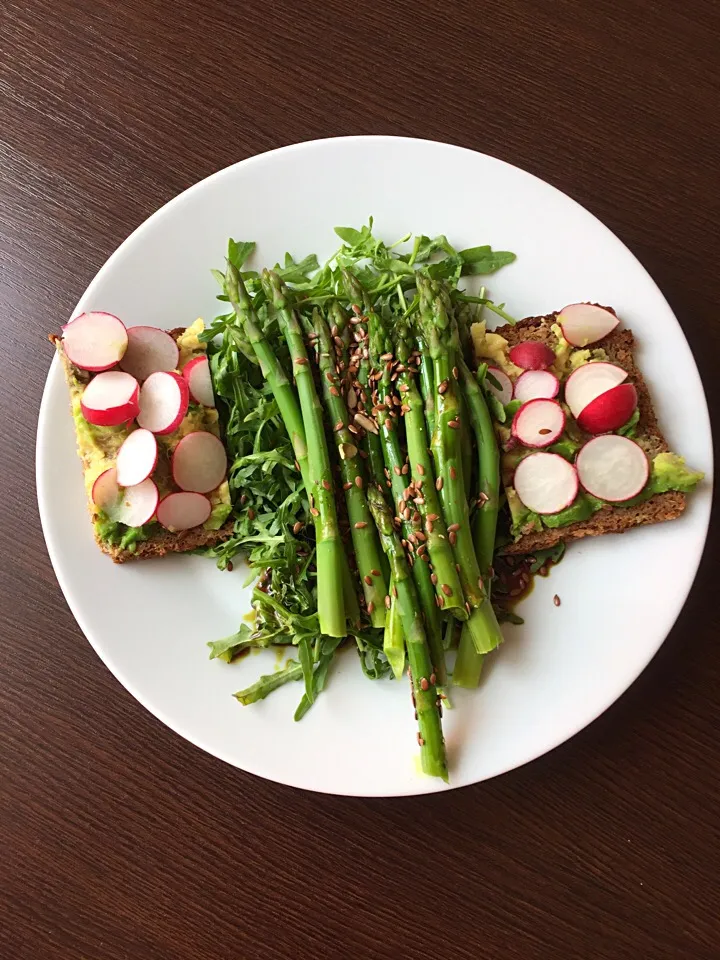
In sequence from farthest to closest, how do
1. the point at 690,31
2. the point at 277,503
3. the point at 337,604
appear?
the point at 690,31
the point at 277,503
the point at 337,604

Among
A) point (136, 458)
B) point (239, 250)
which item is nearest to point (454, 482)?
point (136, 458)

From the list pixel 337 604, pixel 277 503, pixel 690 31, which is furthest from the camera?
pixel 690 31

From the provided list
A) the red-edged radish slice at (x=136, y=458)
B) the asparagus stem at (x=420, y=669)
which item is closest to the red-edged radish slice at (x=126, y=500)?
the red-edged radish slice at (x=136, y=458)

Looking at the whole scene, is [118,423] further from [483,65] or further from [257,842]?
[483,65]

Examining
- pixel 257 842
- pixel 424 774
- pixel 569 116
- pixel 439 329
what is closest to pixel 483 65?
pixel 569 116

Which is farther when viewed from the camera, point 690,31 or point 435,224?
point 690,31

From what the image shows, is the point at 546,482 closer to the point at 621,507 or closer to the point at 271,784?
the point at 621,507


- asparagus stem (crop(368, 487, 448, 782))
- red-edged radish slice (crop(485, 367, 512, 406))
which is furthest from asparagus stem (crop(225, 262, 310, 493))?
red-edged radish slice (crop(485, 367, 512, 406))
